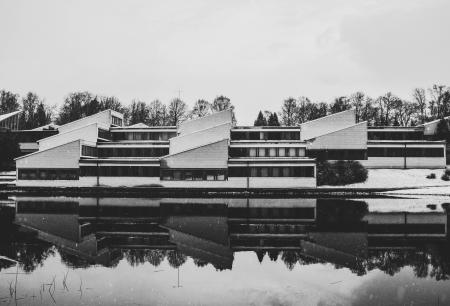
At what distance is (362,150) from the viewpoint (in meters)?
66.3

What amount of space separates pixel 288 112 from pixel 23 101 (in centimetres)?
6924

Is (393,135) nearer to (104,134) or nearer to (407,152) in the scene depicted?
(407,152)

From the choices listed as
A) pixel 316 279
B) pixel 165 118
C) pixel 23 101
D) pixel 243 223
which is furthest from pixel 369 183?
pixel 23 101

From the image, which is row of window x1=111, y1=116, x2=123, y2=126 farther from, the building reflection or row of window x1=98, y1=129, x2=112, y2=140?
the building reflection

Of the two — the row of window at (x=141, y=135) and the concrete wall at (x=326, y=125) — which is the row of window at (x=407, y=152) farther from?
the row of window at (x=141, y=135)

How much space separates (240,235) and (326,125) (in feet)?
168

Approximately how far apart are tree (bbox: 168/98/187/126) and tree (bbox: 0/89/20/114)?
39819mm

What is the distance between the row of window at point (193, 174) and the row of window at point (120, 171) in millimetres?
1547

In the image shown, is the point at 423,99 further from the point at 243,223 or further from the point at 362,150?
the point at 243,223

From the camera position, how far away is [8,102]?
113 metres

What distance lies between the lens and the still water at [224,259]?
13.2 m

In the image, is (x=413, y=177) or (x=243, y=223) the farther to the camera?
(x=413, y=177)

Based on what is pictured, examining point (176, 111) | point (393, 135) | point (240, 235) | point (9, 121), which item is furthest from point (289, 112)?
point (240, 235)

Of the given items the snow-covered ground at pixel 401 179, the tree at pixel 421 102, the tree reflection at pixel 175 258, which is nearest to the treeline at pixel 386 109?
the tree at pixel 421 102
